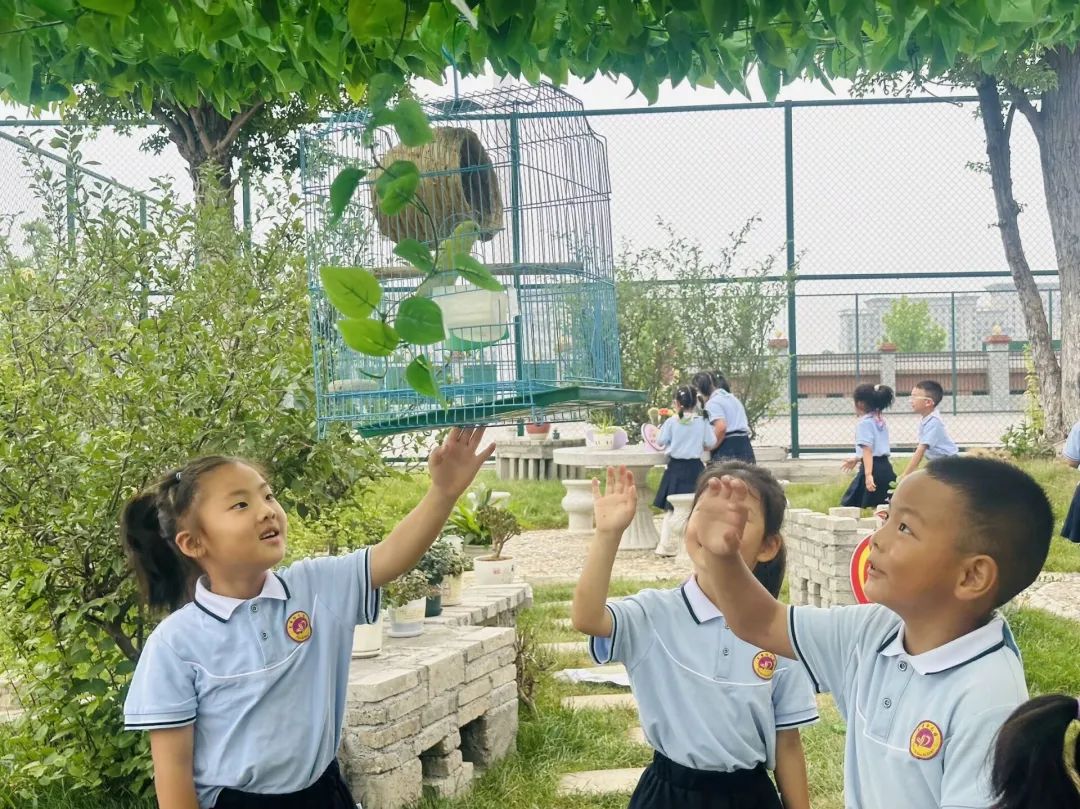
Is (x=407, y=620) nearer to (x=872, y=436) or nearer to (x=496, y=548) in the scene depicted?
(x=496, y=548)

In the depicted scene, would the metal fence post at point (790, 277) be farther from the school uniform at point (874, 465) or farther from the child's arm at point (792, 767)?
the child's arm at point (792, 767)

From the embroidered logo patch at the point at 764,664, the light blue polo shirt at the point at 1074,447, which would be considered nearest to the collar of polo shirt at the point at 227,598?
the embroidered logo patch at the point at 764,664

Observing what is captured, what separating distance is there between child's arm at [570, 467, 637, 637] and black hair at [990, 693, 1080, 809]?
820 millimetres

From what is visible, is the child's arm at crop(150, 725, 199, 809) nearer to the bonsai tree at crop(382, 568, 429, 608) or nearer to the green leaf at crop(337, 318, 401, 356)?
the green leaf at crop(337, 318, 401, 356)

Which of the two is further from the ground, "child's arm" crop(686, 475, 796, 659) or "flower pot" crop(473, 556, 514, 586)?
"child's arm" crop(686, 475, 796, 659)

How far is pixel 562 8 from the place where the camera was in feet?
7.07

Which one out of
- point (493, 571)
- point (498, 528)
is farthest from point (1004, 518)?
point (498, 528)

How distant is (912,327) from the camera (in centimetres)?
1284

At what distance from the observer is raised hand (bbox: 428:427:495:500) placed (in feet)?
8.07

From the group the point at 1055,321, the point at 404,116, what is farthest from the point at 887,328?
the point at 404,116

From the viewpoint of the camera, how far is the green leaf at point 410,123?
126 centimetres

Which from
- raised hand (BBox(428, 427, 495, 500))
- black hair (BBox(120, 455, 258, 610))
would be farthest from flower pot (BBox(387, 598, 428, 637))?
raised hand (BBox(428, 427, 495, 500))

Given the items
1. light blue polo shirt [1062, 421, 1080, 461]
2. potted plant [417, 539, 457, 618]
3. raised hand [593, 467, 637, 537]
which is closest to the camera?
raised hand [593, 467, 637, 537]

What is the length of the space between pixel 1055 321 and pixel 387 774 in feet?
38.8
